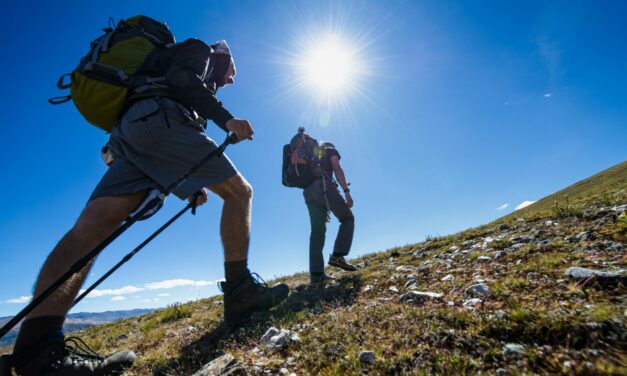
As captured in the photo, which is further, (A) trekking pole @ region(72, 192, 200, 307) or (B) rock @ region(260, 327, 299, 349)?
(A) trekking pole @ region(72, 192, 200, 307)

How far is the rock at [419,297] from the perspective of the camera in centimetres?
359

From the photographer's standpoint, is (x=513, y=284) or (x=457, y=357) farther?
(x=513, y=284)

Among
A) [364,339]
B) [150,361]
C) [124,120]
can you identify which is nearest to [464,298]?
[364,339]

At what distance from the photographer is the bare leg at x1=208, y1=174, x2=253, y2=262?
4480 millimetres

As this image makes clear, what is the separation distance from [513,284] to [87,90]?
5556 mm

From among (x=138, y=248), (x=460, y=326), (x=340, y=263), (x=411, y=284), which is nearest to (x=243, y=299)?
(x=138, y=248)

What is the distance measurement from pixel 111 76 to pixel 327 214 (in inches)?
219

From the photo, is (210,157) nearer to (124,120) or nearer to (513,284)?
(124,120)

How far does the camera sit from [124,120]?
4.08 m

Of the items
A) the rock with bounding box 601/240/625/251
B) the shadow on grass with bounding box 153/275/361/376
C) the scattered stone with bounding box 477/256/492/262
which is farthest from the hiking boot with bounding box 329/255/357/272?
the rock with bounding box 601/240/625/251

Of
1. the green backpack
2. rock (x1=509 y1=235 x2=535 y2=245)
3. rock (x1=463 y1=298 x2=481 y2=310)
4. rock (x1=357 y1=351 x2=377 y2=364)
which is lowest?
rock (x1=357 y1=351 x2=377 y2=364)

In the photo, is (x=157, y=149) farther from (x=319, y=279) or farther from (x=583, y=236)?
(x=583, y=236)

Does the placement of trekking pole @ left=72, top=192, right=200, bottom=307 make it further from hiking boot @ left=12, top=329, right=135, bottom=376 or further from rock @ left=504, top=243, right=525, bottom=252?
rock @ left=504, top=243, right=525, bottom=252

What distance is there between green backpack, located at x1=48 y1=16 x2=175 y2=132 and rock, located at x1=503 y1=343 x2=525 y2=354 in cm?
470
